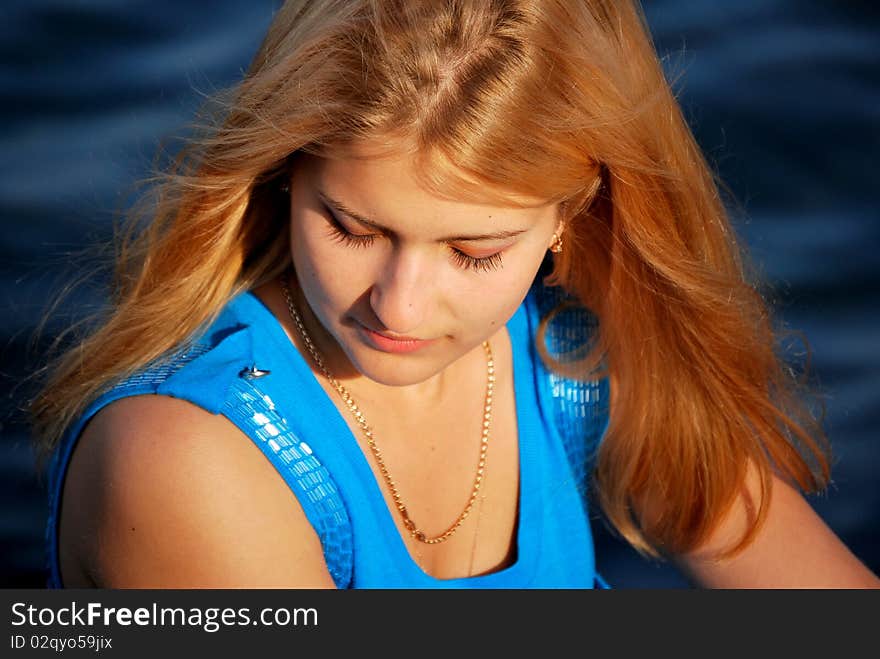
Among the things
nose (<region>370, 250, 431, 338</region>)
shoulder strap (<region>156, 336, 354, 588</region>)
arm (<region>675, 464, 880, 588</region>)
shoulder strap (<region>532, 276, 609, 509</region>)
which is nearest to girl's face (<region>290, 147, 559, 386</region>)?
nose (<region>370, 250, 431, 338</region>)

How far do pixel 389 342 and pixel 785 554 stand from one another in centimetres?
101

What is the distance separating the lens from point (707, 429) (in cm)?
246

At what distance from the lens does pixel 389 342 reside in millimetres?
1932

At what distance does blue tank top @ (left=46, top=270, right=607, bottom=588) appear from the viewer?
6.61 feet

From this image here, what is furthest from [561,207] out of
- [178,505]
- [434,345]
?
[178,505]

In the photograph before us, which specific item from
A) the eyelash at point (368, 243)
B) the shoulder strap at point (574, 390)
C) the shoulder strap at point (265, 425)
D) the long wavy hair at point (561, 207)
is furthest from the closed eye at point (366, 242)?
the shoulder strap at point (574, 390)

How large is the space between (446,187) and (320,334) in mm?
576

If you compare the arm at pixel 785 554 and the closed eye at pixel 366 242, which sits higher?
the closed eye at pixel 366 242

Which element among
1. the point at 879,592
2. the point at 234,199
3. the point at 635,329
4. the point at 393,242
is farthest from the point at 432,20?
the point at 879,592

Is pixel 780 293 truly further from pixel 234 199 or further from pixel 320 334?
pixel 234 199

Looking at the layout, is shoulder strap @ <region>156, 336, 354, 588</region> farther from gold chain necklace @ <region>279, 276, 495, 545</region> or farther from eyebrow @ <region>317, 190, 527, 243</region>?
eyebrow @ <region>317, 190, 527, 243</region>

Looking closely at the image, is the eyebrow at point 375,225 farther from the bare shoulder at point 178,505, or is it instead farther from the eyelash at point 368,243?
the bare shoulder at point 178,505

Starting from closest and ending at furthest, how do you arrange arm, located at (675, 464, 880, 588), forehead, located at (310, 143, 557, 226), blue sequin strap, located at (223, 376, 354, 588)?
forehead, located at (310, 143, 557, 226) → blue sequin strap, located at (223, 376, 354, 588) → arm, located at (675, 464, 880, 588)

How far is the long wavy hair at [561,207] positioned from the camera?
1.81 m
